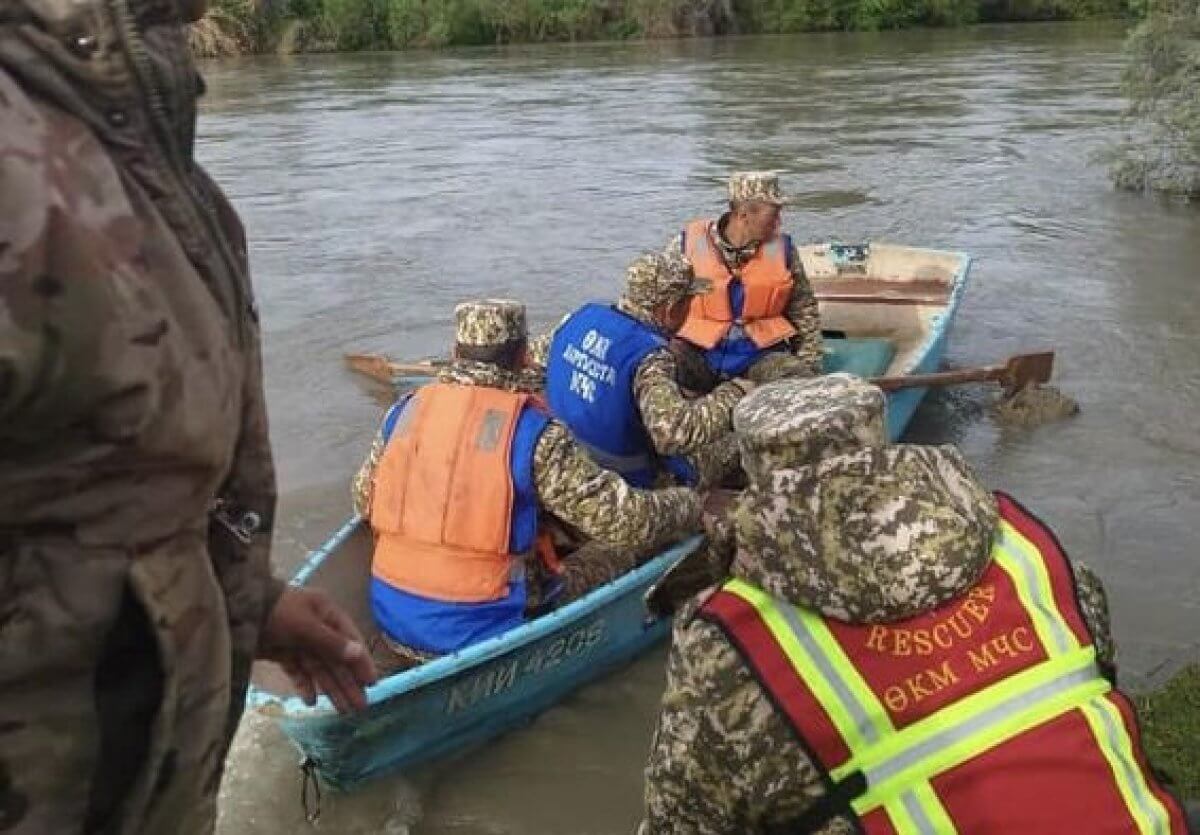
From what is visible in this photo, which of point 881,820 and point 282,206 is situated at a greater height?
point 881,820

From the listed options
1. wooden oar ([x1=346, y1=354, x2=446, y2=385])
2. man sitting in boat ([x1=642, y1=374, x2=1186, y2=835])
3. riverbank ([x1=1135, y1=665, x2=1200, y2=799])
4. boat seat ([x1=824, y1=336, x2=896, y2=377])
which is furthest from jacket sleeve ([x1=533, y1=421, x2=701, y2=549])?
wooden oar ([x1=346, y1=354, x2=446, y2=385])

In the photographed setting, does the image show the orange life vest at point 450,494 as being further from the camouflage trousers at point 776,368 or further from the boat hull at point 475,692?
the camouflage trousers at point 776,368

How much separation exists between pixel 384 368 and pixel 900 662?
683cm

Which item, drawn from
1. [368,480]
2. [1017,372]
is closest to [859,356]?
[1017,372]

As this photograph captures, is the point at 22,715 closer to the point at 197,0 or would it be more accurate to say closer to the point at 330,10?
the point at 197,0

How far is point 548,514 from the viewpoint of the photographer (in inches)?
175

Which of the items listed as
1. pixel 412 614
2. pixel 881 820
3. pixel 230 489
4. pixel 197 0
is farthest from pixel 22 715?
pixel 412 614

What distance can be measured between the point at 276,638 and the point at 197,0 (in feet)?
2.95

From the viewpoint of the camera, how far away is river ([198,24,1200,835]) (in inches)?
189

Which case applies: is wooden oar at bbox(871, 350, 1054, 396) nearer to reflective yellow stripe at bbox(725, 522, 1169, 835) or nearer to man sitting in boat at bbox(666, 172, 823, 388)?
man sitting in boat at bbox(666, 172, 823, 388)

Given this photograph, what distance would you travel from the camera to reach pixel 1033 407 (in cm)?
767

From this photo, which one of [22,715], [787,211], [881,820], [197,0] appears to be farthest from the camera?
[787,211]

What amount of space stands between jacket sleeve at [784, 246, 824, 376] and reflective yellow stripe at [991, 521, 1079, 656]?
4695 millimetres

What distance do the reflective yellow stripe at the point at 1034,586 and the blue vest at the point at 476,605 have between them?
2.04 metres
